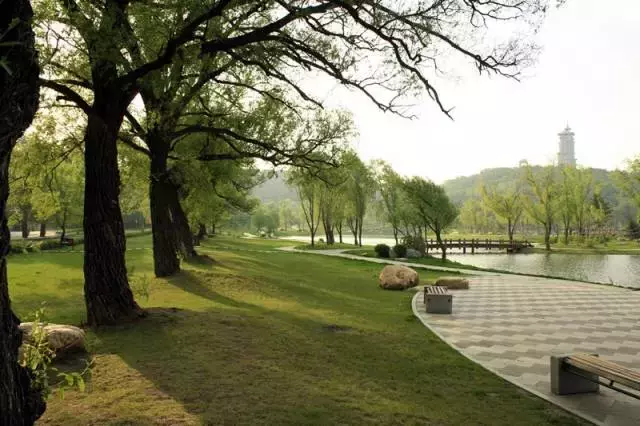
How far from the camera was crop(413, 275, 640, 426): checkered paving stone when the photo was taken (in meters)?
6.66

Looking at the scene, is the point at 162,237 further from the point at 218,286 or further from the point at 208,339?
the point at 208,339

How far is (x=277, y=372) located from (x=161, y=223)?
33.9 feet

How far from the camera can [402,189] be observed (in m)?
45.0

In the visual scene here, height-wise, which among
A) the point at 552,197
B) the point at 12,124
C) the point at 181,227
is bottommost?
the point at 181,227

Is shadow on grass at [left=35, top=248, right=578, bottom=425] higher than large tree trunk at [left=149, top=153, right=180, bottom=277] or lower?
lower

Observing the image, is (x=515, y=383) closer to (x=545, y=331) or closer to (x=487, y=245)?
(x=545, y=331)

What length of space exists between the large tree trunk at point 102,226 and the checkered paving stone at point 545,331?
22.3 ft

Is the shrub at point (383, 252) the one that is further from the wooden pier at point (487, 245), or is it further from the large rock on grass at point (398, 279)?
the wooden pier at point (487, 245)

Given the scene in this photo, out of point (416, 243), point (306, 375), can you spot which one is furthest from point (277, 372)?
point (416, 243)

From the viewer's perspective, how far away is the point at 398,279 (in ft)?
59.3

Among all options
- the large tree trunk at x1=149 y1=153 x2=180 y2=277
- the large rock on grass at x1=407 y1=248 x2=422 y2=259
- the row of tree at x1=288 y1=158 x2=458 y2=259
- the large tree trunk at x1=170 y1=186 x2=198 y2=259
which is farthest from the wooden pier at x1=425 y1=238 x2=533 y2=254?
the large tree trunk at x1=149 y1=153 x2=180 y2=277

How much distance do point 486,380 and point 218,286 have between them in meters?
9.91

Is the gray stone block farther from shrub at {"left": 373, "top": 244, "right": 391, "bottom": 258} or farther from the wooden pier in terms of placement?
the wooden pier

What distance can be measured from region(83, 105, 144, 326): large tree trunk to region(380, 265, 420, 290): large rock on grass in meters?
10.6
